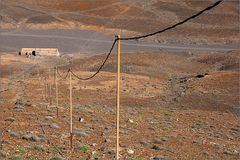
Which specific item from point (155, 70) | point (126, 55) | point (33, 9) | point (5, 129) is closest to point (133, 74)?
point (155, 70)

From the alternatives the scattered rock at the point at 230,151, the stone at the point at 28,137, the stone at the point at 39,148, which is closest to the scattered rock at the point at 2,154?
the stone at the point at 39,148

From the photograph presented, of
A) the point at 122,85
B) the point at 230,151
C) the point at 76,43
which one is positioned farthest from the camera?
the point at 76,43

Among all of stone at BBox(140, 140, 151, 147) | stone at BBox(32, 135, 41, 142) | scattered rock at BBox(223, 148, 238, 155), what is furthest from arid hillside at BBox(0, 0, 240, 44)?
stone at BBox(32, 135, 41, 142)

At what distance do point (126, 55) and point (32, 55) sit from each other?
12.4 meters

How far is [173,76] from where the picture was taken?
1836 inches

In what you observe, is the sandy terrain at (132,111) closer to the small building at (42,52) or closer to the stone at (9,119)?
the stone at (9,119)

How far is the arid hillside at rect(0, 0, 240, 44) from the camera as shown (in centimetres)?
8269

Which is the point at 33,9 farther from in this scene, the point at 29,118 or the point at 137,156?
the point at 137,156

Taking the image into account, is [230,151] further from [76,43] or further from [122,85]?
[76,43]

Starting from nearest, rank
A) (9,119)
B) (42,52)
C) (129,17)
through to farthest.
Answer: (9,119), (42,52), (129,17)

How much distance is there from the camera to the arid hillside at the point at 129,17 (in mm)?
82688

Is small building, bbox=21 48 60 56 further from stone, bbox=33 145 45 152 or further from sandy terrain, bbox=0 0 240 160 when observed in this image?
stone, bbox=33 145 45 152

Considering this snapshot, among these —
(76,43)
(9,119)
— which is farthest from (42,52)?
(9,119)

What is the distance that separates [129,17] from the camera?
9175 cm
